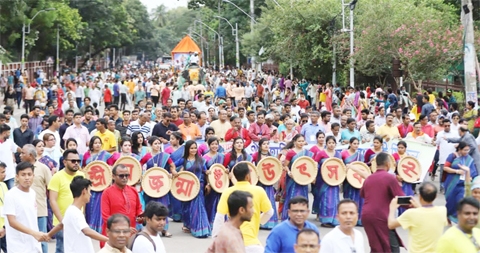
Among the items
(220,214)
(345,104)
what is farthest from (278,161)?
(345,104)

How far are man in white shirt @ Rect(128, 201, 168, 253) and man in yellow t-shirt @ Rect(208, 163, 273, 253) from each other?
1.15m

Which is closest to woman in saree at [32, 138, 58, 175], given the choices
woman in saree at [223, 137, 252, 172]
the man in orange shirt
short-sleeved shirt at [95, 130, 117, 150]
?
short-sleeved shirt at [95, 130, 117, 150]

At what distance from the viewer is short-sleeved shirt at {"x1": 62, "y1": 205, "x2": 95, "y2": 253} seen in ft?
29.0

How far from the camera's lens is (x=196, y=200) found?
47.8 feet

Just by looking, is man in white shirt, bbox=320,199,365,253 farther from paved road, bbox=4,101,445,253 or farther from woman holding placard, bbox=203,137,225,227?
woman holding placard, bbox=203,137,225,227

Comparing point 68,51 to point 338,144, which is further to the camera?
point 68,51

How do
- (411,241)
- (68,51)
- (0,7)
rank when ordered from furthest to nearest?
(68,51) < (0,7) < (411,241)

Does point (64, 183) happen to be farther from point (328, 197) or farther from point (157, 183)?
point (328, 197)

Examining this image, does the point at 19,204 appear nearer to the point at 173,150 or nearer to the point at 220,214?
the point at 220,214

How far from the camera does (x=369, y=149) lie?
15203 mm

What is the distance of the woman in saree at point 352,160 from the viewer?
15.1 metres

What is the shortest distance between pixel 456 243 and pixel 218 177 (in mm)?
7394

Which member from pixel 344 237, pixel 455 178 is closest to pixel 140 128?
pixel 455 178

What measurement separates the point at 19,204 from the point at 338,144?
809 centimetres
